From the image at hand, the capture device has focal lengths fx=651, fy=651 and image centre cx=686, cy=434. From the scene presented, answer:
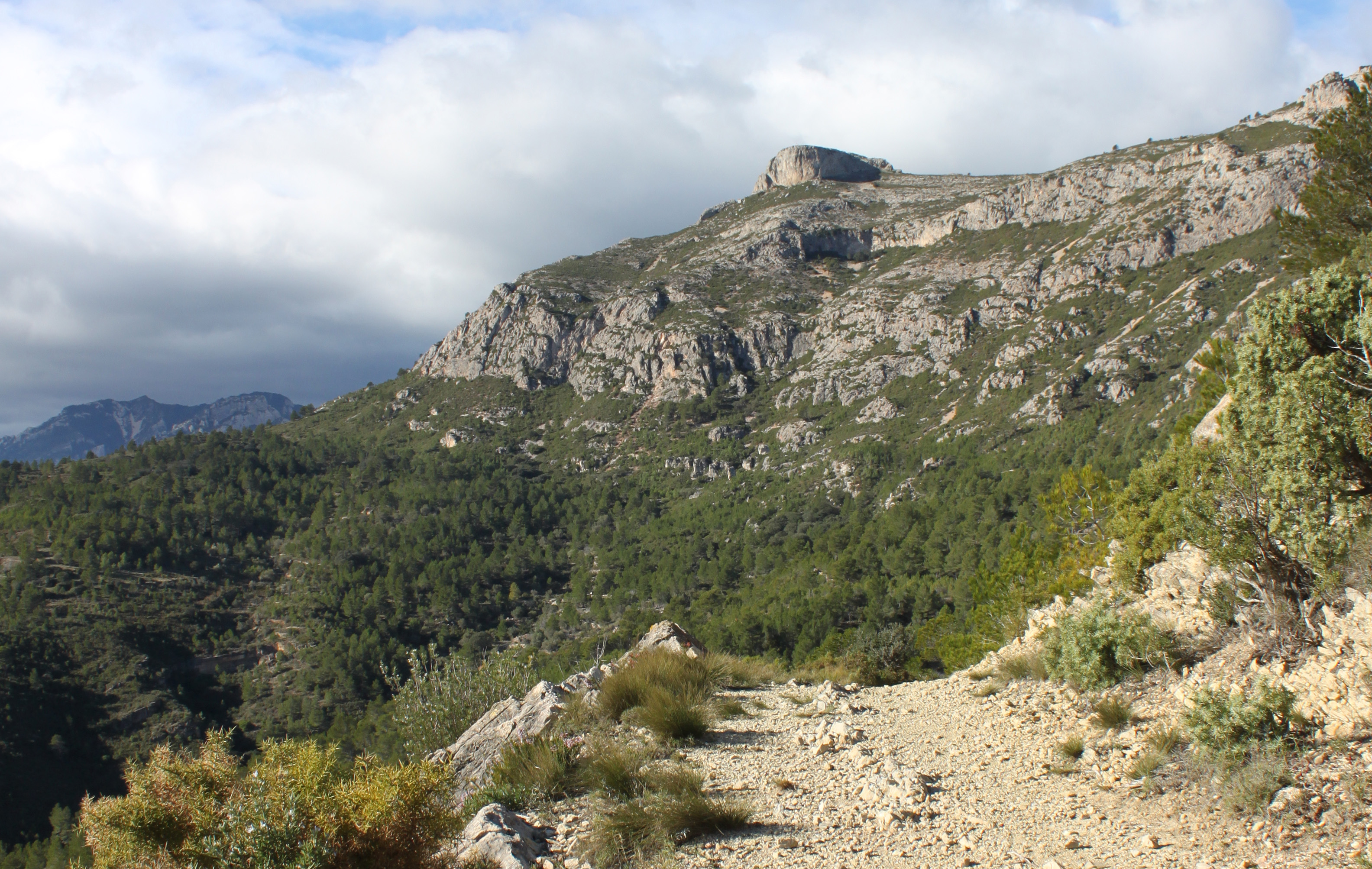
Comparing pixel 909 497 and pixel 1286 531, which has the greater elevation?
pixel 1286 531

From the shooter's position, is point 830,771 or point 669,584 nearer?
point 830,771

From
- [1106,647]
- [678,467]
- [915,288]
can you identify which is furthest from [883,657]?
[915,288]

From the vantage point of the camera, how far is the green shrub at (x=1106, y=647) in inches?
281

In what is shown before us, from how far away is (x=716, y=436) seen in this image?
356 ft

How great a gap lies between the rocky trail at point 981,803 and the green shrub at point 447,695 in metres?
4.85

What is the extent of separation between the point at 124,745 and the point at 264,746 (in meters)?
72.0

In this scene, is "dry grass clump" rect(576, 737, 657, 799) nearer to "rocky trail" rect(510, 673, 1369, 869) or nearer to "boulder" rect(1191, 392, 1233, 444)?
"rocky trail" rect(510, 673, 1369, 869)

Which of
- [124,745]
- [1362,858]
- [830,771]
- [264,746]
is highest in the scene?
[264,746]

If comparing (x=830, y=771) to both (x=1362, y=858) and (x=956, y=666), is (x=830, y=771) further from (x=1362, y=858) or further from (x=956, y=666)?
(x=956, y=666)

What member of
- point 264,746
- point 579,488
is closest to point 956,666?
point 264,746

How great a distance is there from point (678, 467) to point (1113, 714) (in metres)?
100

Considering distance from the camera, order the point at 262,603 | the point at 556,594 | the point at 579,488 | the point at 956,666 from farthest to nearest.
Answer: the point at 579,488 < the point at 556,594 < the point at 262,603 < the point at 956,666

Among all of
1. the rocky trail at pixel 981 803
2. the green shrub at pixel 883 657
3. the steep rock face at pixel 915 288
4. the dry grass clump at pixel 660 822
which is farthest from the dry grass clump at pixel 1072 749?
the steep rock face at pixel 915 288

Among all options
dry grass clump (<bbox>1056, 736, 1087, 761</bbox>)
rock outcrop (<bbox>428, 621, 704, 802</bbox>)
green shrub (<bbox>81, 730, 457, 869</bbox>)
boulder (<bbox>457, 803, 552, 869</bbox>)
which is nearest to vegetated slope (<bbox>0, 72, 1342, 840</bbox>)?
rock outcrop (<bbox>428, 621, 704, 802</bbox>)
